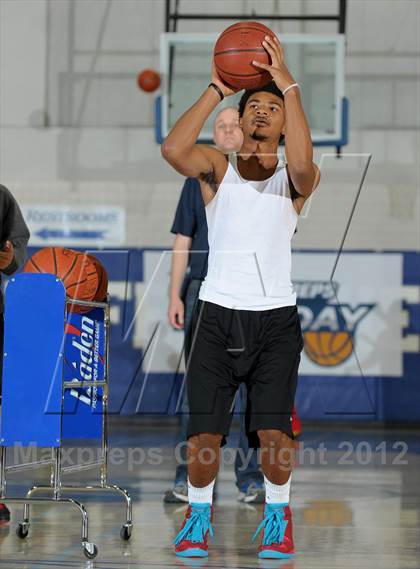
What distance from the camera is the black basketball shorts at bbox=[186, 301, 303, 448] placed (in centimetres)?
347

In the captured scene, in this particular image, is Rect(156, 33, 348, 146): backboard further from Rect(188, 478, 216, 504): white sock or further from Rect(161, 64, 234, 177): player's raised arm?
Rect(188, 478, 216, 504): white sock

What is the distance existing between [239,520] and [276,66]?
6.33 feet

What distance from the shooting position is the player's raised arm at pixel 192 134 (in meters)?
3.31

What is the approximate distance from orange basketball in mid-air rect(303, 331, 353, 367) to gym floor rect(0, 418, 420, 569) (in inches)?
83.6

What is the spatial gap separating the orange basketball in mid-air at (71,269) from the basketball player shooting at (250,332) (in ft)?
1.98

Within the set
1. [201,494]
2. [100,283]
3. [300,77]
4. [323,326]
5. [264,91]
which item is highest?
[300,77]

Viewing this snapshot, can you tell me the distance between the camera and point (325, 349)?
9.23 m

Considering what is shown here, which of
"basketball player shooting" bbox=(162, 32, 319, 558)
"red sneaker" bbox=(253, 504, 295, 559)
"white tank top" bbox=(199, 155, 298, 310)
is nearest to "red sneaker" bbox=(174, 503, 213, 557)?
"basketball player shooting" bbox=(162, 32, 319, 558)

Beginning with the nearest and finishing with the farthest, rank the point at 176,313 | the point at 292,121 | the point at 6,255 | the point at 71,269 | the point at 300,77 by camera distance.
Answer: the point at 292,121, the point at 71,269, the point at 6,255, the point at 176,313, the point at 300,77

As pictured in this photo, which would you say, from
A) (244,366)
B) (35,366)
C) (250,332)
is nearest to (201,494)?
(244,366)

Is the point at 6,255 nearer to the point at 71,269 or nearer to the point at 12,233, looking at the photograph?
the point at 12,233

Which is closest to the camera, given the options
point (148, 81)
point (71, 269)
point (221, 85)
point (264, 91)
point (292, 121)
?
point (292, 121)

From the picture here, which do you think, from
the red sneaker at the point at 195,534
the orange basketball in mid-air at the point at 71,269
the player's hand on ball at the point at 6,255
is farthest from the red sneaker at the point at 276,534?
the player's hand on ball at the point at 6,255

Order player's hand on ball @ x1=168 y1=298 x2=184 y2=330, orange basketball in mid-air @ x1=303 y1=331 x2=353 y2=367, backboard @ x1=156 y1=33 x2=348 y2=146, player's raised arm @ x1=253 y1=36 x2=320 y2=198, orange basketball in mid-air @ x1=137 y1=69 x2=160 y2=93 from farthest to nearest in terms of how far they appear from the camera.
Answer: orange basketball in mid-air @ x1=137 y1=69 x2=160 y2=93
orange basketball in mid-air @ x1=303 y1=331 x2=353 y2=367
backboard @ x1=156 y1=33 x2=348 y2=146
player's hand on ball @ x1=168 y1=298 x2=184 y2=330
player's raised arm @ x1=253 y1=36 x2=320 y2=198
